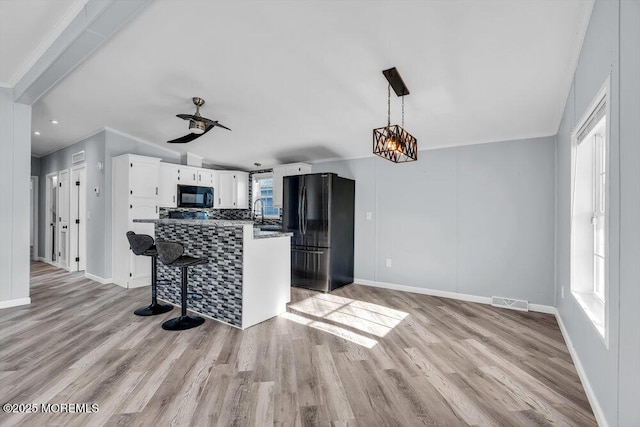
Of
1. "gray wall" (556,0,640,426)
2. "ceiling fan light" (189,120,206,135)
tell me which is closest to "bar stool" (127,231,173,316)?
"ceiling fan light" (189,120,206,135)

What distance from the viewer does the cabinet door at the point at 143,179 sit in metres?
4.62

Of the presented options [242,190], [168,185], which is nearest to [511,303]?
[242,190]

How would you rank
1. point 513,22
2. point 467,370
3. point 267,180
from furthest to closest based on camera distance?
1. point 267,180
2. point 467,370
3. point 513,22

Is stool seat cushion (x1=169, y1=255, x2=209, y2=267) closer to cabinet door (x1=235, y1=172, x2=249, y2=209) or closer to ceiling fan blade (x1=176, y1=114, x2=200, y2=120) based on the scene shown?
Result: ceiling fan blade (x1=176, y1=114, x2=200, y2=120)

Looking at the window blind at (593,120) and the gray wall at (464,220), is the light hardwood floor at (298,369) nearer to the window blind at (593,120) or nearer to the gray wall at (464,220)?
the gray wall at (464,220)

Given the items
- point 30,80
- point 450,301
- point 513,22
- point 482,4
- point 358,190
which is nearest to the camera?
point 482,4

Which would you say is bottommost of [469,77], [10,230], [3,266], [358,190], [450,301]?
[450,301]

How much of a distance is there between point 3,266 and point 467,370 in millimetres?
5198

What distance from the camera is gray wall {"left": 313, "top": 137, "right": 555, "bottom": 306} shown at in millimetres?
3703

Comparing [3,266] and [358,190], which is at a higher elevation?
[358,190]

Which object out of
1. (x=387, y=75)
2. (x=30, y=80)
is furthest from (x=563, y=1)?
(x=30, y=80)

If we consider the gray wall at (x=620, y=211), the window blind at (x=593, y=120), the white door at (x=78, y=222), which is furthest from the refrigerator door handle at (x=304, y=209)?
the white door at (x=78, y=222)

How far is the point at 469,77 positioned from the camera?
8.89 ft

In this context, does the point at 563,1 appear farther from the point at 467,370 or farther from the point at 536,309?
Result: the point at 536,309
